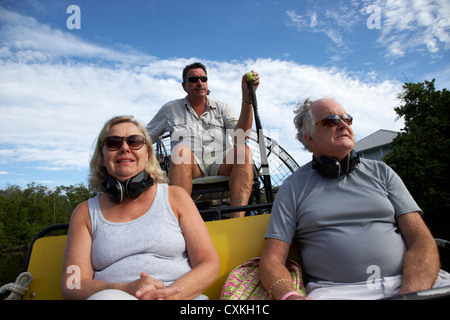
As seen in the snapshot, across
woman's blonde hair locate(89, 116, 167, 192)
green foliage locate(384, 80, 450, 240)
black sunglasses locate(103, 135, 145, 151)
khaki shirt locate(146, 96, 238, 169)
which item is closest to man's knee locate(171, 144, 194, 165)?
khaki shirt locate(146, 96, 238, 169)

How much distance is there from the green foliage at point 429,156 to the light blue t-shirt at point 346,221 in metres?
22.3

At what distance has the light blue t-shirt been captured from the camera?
1.51m

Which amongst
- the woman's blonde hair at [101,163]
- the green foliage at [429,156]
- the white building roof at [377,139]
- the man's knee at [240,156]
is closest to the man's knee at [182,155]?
the man's knee at [240,156]

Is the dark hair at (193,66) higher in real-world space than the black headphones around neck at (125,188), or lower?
higher

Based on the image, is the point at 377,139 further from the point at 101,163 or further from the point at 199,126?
the point at 101,163

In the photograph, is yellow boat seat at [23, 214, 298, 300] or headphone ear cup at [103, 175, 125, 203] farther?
yellow boat seat at [23, 214, 298, 300]

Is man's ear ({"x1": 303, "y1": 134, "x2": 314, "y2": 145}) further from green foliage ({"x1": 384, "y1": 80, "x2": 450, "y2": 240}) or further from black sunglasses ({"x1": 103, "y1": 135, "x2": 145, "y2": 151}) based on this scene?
green foliage ({"x1": 384, "y1": 80, "x2": 450, "y2": 240})

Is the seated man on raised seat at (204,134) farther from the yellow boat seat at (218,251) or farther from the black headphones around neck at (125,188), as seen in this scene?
the black headphones around neck at (125,188)

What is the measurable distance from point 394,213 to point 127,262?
1410 mm

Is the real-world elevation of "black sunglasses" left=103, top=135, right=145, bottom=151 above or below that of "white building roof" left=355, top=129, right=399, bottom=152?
below

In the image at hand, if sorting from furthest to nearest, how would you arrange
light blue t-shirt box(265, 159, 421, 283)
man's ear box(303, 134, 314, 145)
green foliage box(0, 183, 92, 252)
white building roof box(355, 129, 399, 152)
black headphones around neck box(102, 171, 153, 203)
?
white building roof box(355, 129, 399, 152), green foliage box(0, 183, 92, 252), man's ear box(303, 134, 314, 145), black headphones around neck box(102, 171, 153, 203), light blue t-shirt box(265, 159, 421, 283)

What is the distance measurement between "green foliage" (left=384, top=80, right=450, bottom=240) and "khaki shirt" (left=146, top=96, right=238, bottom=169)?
21.5m

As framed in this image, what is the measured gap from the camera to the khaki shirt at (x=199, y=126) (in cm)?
319

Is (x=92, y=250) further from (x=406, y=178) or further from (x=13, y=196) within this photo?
(x=13, y=196)
